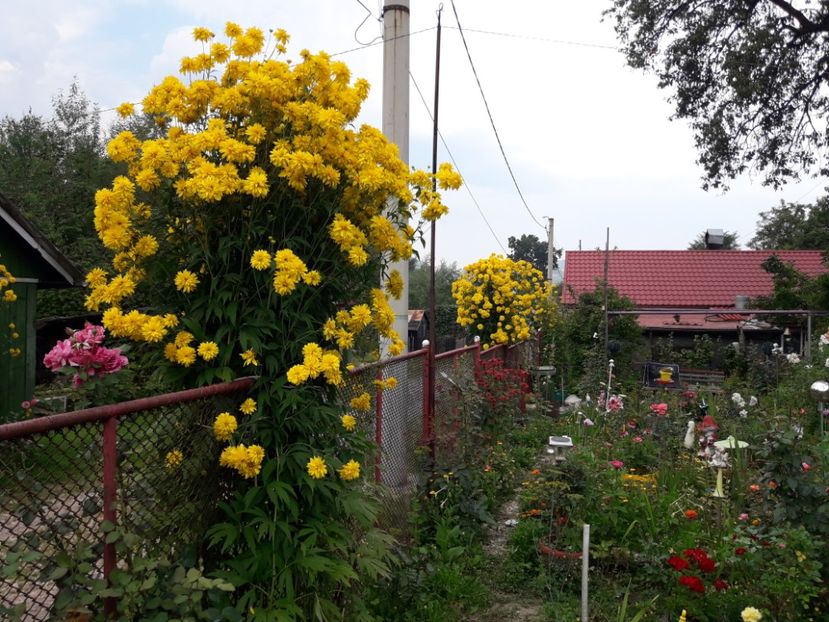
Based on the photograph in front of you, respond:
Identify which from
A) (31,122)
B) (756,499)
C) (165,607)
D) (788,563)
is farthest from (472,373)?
(31,122)

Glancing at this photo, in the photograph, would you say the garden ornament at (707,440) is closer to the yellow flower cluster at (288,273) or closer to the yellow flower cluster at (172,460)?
the yellow flower cluster at (288,273)

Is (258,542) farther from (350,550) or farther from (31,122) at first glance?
(31,122)

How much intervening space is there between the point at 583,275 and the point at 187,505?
802 inches

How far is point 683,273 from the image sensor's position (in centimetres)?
2291

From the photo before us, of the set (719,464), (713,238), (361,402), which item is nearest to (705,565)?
(719,464)

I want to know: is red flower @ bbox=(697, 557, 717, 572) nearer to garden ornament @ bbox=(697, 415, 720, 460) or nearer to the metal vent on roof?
garden ornament @ bbox=(697, 415, 720, 460)

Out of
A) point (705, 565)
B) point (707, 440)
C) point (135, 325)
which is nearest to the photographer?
point (135, 325)

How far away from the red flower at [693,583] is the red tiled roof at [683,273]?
57.5ft

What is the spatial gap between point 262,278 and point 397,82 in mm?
4966

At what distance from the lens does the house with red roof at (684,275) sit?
2134 centimetres

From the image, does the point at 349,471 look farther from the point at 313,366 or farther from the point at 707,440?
the point at 707,440

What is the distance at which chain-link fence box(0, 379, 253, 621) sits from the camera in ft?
6.16

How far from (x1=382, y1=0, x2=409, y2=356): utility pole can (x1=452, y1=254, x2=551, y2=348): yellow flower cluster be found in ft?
16.5

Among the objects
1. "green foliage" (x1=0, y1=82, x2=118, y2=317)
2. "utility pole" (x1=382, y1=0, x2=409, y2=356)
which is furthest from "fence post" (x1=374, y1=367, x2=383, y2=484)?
"green foliage" (x1=0, y1=82, x2=118, y2=317)
